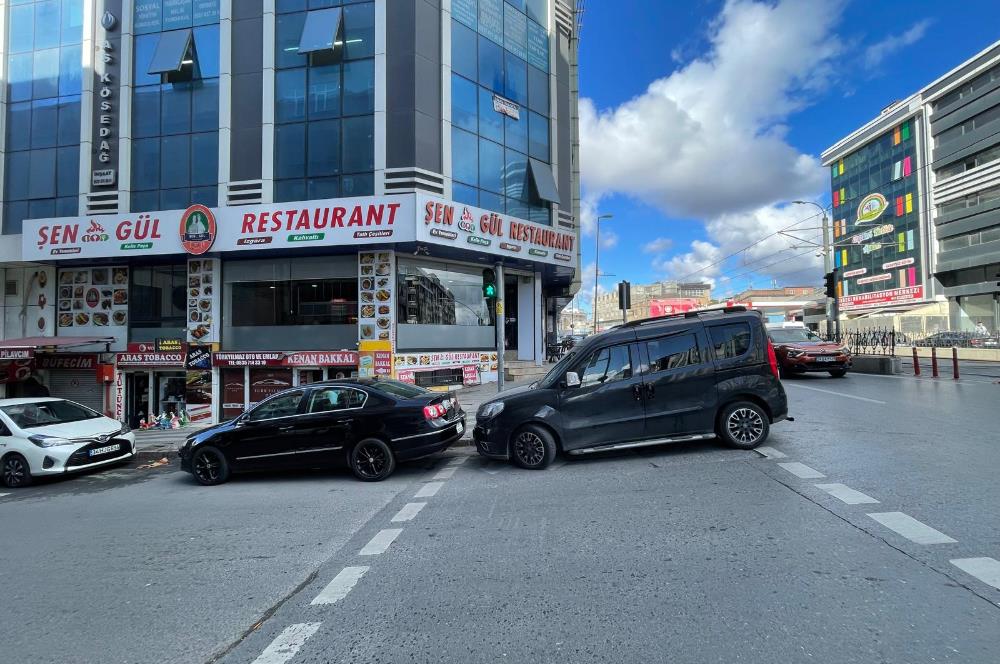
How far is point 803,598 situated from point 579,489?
2.99 meters

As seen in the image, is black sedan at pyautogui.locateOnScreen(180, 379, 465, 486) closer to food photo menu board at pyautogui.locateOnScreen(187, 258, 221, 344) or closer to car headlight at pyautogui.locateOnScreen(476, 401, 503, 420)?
car headlight at pyautogui.locateOnScreen(476, 401, 503, 420)

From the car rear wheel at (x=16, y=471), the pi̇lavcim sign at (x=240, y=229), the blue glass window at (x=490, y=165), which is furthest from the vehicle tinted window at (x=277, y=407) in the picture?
the blue glass window at (x=490, y=165)

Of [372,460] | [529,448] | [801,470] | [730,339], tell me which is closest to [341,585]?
[372,460]

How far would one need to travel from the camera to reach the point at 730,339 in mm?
7562

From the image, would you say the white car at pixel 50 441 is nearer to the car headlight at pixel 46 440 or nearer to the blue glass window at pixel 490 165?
the car headlight at pixel 46 440

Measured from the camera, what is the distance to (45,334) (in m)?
19.6

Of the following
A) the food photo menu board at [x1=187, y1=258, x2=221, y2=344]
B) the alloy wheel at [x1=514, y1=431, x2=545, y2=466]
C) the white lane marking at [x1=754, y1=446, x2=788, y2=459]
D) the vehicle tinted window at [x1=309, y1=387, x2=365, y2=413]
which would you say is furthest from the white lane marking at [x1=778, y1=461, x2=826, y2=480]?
the food photo menu board at [x1=187, y1=258, x2=221, y2=344]

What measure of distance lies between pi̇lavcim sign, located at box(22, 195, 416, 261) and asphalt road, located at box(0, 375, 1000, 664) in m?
10.3

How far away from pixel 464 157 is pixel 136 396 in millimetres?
14532

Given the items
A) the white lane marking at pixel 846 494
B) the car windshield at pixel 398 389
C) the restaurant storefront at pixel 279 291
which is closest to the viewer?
the white lane marking at pixel 846 494

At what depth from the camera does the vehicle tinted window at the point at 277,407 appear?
810 cm

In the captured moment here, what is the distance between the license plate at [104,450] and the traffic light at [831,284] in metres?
24.5

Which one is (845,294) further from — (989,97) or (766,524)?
(766,524)

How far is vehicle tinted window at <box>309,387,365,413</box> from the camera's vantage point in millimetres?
7863
